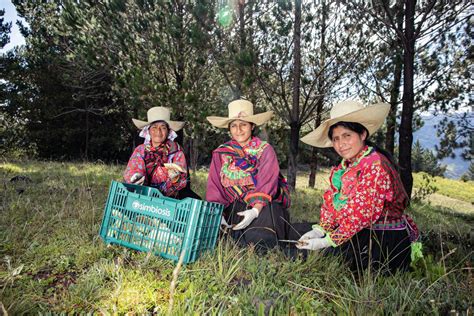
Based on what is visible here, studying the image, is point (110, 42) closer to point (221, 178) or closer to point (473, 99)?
point (221, 178)

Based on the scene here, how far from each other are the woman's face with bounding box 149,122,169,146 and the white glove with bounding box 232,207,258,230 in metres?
1.41

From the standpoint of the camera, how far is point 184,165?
3469 millimetres

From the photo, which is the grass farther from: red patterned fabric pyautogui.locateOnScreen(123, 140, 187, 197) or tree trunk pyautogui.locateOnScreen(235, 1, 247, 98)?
tree trunk pyautogui.locateOnScreen(235, 1, 247, 98)

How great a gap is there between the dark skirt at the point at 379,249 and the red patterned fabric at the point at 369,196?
3.5 inches

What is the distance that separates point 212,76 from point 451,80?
553cm

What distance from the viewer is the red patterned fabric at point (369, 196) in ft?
6.52

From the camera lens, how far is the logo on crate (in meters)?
2.05

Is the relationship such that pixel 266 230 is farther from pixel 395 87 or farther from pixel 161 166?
pixel 395 87

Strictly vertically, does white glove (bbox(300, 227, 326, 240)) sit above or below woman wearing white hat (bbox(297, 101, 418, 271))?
below

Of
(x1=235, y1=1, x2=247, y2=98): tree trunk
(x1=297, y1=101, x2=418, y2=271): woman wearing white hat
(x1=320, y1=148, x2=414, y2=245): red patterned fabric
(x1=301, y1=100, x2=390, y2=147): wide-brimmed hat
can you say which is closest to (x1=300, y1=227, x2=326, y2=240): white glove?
(x1=297, y1=101, x2=418, y2=271): woman wearing white hat

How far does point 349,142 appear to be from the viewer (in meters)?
2.22

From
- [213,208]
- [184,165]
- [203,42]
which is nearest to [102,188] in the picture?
[184,165]

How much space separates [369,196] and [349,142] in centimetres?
43

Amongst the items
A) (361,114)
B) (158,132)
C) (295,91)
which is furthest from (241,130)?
(295,91)
